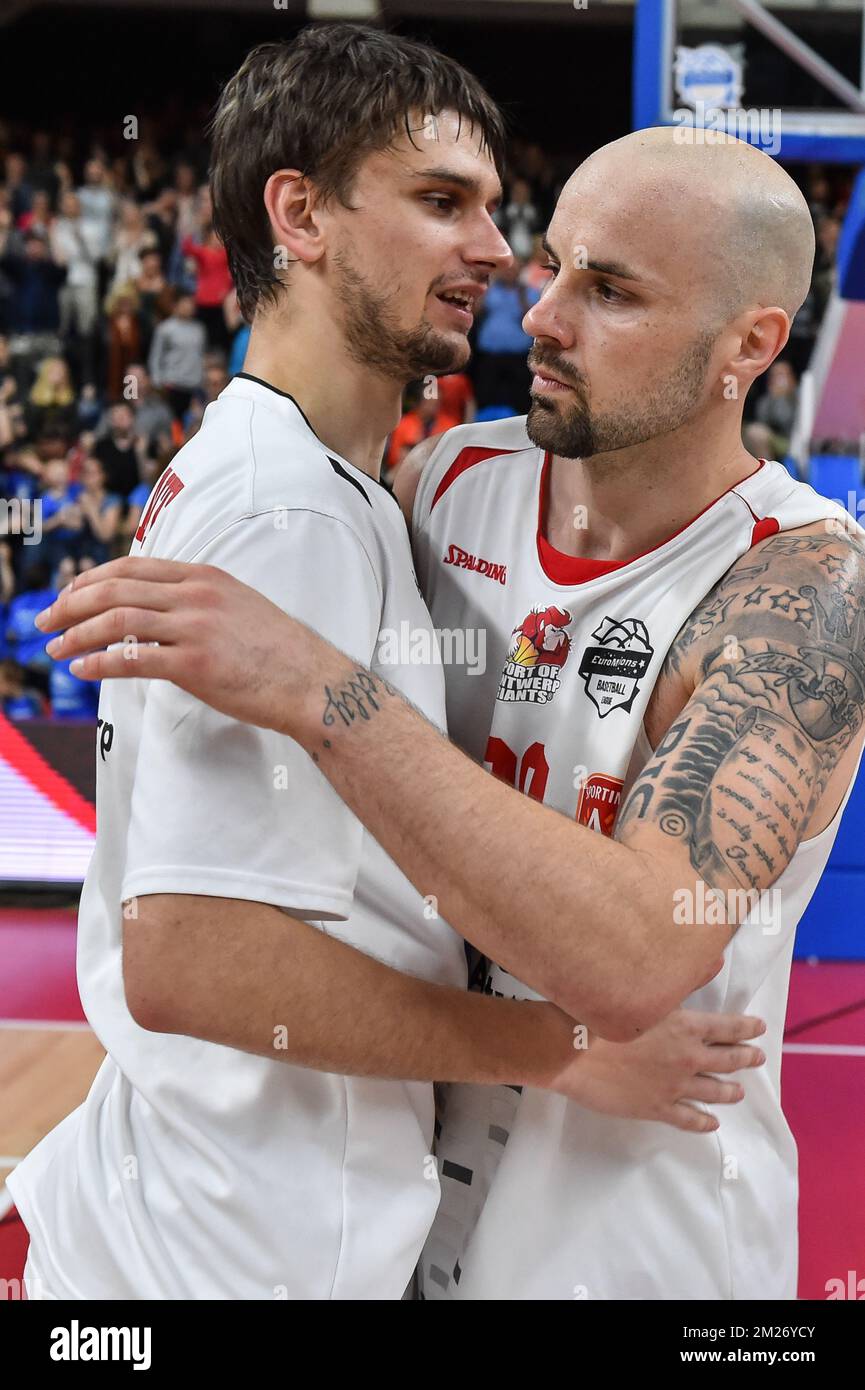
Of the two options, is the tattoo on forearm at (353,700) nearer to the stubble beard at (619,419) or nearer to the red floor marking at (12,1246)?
the stubble beard at (619,419)

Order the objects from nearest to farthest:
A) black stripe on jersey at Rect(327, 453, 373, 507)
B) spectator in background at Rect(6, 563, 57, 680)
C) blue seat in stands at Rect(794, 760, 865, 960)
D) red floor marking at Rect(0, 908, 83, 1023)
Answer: black stripe on jersey at Rect(327, 453, 373, 507) → red floor marking at Rect(0, 908, 83, 1023) → blue seat in stands at Rect(794, 760, 865, 960) → spectator in background at Rect(6, 563, 57, 680)

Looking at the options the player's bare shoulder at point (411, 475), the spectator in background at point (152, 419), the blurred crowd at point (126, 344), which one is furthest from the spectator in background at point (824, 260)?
the player's bare shoulder at point (411, 475)

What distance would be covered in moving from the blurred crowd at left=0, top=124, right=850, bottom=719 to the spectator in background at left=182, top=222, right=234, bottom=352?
1 centimetres

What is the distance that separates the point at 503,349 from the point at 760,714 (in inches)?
398

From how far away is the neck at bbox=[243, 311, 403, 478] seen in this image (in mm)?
2256

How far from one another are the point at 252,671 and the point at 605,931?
1.82 ft

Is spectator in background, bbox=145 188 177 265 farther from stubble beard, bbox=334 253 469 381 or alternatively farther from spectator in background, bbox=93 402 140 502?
stubble beard, bbox=334 253 469 381

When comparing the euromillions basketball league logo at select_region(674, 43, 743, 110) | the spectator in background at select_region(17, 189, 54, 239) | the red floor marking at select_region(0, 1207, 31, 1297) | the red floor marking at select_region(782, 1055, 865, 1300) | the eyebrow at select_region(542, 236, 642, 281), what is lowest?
the red floor marking at select_region(0, 1207, 31, 1297)

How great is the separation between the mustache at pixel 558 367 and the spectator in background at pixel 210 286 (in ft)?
33.7

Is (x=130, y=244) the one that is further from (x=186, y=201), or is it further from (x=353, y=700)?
(x=353, y=700)

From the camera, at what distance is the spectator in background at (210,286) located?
1206 cm

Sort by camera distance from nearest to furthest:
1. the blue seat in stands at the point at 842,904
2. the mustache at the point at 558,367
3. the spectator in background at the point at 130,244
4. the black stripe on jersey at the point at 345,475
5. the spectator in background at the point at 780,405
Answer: the black stripe on jersey at the point at 345,475
the mustache at the point at 558,367
the blue seat in stands at the point at 842,904
the spectator in background at the point at 780,405
the spectator in background at the point at 130,244

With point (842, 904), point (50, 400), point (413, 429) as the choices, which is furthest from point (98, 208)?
point (842, 904)

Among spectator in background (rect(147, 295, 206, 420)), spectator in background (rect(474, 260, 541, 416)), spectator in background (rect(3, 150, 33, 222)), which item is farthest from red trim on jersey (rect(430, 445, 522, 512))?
spectator in background (rect(3, 150, 33, 222))
